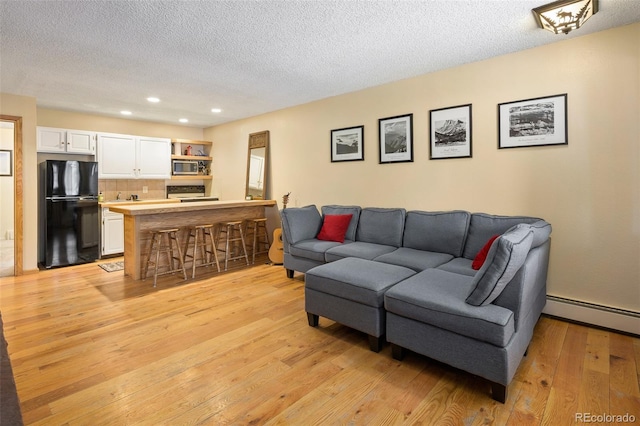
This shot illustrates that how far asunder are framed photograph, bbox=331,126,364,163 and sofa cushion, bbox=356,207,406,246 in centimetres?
83

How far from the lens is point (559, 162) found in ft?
9.64

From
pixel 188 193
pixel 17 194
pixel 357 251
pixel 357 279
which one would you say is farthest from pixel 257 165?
pixel 357 279

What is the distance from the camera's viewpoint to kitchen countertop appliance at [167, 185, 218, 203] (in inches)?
264

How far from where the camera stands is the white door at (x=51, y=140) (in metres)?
4.92

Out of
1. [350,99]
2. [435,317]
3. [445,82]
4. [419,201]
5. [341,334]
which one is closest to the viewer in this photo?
[435,317]

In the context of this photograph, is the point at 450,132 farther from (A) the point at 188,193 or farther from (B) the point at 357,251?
(A) the point at 188,193

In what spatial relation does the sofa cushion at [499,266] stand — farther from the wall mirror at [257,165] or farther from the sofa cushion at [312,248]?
the wall mirror at [257,165]

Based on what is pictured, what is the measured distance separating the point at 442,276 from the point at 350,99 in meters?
2.96

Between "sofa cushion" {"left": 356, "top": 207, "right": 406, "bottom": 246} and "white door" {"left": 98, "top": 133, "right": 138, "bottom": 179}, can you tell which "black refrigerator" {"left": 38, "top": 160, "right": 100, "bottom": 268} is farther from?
"sofa cushion" {"left": 356, "top": 207, "right": 406, "bottom": 246}

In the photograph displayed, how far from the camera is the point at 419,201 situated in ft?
12.7

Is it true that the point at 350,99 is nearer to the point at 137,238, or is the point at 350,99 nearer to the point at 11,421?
the point at 137,238

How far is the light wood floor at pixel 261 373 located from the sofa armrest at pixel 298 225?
1.09m

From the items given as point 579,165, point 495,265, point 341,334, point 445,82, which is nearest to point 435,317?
point 495,265

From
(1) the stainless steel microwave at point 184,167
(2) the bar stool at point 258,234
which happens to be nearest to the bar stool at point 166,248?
(2) the bar stool at point 258,234
